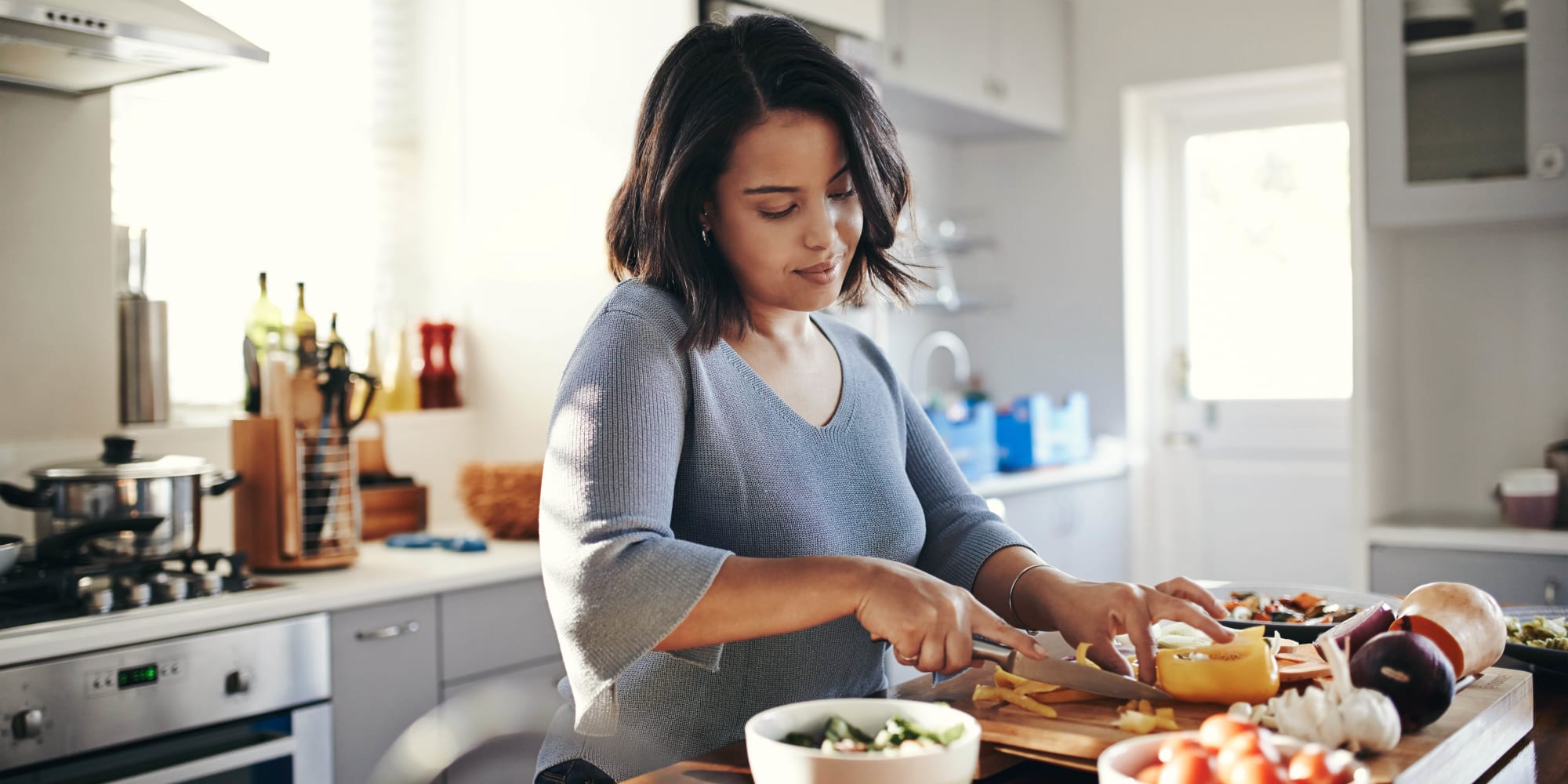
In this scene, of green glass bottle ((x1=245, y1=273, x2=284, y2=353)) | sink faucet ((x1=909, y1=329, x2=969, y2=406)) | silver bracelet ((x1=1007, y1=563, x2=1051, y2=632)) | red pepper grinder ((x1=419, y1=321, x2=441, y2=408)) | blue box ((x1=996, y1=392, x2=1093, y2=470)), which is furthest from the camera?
sink faucet ((x1=909, y1=329, x2=969, y2=406))

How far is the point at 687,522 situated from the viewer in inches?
47.3

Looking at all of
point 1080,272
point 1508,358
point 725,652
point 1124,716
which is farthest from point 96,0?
point 1080,272

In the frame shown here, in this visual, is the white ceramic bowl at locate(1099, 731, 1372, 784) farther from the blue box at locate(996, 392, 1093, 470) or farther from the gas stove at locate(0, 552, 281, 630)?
the blue box at locate(996, 392, 1093, 470)

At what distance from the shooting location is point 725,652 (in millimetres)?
1185

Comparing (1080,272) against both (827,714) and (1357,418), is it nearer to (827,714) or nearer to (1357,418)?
(1357,418)

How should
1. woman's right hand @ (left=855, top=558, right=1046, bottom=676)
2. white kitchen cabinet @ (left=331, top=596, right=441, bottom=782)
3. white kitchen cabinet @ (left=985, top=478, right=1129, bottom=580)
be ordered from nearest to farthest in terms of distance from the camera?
woman's right hand @ (left=855, top=558, right=1046, bottom=676)
white kitchen cabinet @ (left=331, top=596, right=441, bottom=782)
white kitchen cabinet @ (left=985, top=478, right=1129, bottom=580)

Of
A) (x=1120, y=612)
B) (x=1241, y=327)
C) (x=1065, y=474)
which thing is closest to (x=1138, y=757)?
(x=1120, y=612)

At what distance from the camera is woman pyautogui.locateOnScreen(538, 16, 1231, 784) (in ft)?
3.30

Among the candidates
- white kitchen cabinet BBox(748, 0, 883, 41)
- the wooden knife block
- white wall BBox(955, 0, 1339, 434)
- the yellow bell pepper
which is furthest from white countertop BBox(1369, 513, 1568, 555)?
the wooden knife block

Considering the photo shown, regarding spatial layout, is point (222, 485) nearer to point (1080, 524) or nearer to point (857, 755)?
point (857, 755)

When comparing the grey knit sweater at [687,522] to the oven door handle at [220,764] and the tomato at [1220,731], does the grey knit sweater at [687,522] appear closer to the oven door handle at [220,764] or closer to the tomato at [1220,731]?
the tomato at [1220,731]

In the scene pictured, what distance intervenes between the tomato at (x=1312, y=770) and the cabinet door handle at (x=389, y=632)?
1.61m

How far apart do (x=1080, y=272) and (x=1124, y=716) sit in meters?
3.68

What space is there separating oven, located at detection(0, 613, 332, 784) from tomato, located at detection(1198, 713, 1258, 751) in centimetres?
149
